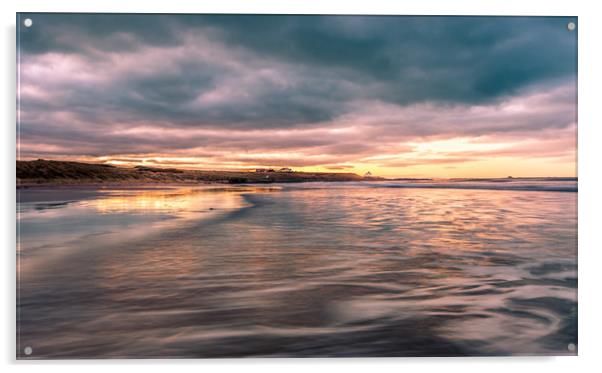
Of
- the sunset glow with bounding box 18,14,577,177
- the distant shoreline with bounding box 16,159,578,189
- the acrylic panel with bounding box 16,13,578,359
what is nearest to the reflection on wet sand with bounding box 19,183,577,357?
the acrylic panel with bounding box 16,13,578,359

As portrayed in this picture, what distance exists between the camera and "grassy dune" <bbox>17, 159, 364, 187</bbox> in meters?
4.77

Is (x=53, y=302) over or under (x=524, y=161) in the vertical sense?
under

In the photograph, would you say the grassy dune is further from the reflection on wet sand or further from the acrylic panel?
the reflection on wet sand

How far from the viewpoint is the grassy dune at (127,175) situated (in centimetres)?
477

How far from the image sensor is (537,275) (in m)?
4.54

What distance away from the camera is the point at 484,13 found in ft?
15.8

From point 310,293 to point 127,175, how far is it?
379cm

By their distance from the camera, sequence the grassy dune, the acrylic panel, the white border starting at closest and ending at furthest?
the acrylic panel → the white border → the grassy dune

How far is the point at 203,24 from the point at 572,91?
4773mm

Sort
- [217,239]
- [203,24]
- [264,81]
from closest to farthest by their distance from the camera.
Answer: [203,24]
[264,81]
[217,239]

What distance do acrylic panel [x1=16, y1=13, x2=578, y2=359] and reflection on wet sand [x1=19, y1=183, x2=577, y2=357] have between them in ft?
0.07
